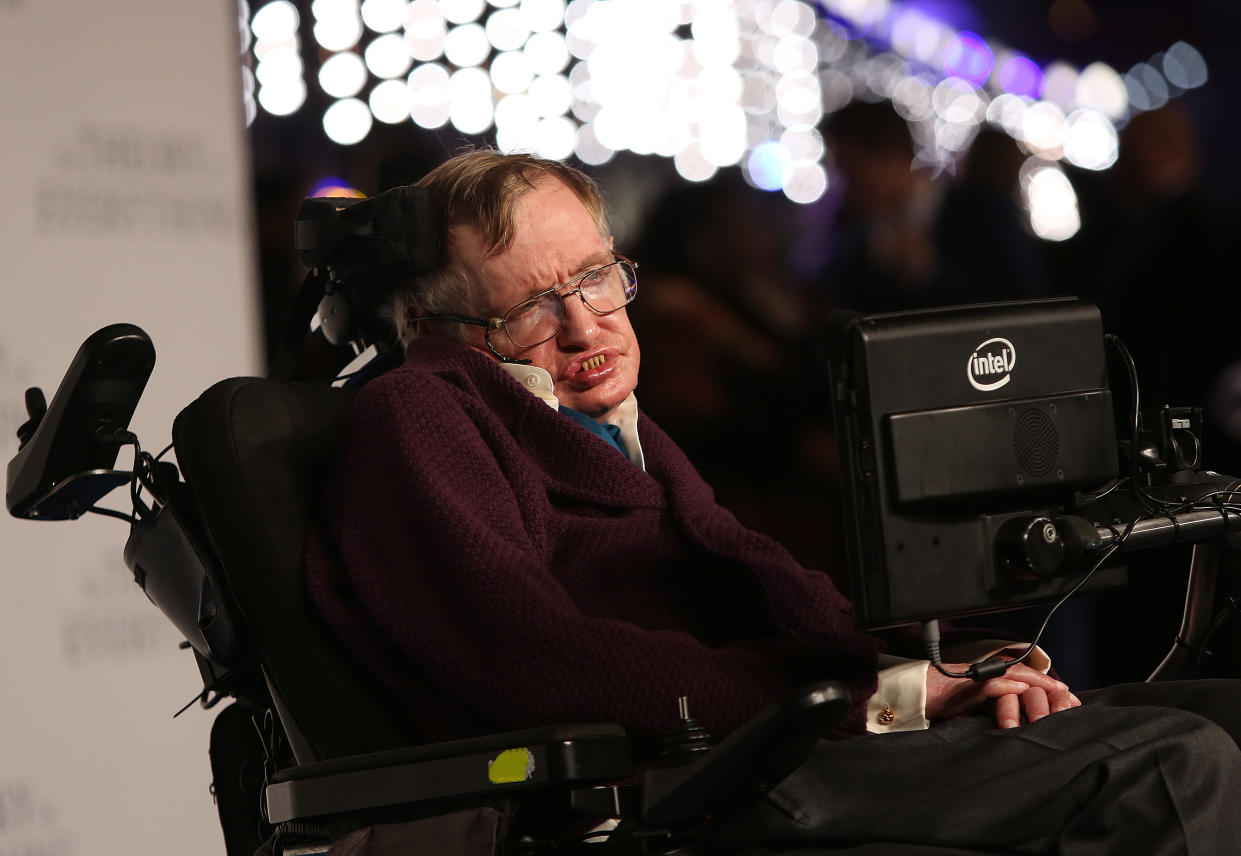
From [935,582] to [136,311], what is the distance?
1845 millimetres

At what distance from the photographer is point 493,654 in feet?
3.92

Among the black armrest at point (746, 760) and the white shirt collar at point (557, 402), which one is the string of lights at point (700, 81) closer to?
the white shirt collar at point (557, 402)

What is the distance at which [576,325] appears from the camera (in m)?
1.65

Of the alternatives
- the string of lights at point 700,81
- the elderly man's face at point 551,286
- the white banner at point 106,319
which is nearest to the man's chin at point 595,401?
the elderly man's face at point 551,286

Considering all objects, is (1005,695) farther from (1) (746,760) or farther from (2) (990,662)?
(1) (746,760)

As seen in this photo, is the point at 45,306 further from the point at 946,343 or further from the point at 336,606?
the point at 946,343

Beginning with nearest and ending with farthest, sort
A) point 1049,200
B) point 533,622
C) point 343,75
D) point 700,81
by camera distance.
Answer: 1. point 533,622
2. point 343,75
3. point 1049,200
4. point 700,81

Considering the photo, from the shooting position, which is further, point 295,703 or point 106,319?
point 106,319

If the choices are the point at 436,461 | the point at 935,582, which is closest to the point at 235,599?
the point at 436,461

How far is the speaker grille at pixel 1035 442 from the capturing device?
1121 mm

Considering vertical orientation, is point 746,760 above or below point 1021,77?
below

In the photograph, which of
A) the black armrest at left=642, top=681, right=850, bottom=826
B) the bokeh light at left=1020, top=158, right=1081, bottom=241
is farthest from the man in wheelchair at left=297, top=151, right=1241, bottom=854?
the bokeh light at left=1020, top=158, right=1081, bottom=241

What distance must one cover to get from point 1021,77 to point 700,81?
1250 mm

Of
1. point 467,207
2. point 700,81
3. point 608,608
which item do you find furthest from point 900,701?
point 700,81
